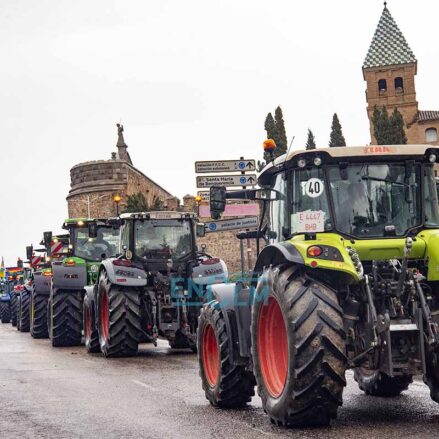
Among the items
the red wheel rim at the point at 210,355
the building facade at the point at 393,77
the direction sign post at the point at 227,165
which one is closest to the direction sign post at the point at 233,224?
the direction sign post at the point at 227,165

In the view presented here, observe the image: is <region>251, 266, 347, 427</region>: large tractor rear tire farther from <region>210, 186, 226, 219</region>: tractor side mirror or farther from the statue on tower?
the statue on tower

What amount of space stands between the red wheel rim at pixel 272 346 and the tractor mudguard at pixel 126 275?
24.5 feet

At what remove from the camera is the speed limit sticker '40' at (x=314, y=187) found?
281 inches

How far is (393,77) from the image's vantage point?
91438 millimetres

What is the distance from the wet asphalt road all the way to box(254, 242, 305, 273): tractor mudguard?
126 centimetres

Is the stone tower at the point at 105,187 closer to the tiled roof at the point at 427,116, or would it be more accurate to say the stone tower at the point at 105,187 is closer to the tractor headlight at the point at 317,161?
the tiled roof at the point at 427,116

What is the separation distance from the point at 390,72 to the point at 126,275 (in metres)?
81.0

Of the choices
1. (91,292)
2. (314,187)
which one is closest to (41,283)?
(91,292)

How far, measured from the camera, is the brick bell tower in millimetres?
90750

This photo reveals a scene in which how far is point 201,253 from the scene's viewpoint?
16.2 metres

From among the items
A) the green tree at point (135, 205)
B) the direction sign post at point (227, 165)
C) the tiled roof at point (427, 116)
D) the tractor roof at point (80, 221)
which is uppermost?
the tiled roof at point (427, 116)

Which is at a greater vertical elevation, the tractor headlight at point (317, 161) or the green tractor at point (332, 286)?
the tractor headlight at point (317, 161)

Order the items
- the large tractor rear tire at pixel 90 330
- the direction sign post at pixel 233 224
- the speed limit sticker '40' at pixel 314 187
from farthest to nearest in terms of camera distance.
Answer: the direction sign post at pixel 233 224 → the large tractor rear tire at pixel 90 330 → the speed limit sticker '40' at pixel 314 187

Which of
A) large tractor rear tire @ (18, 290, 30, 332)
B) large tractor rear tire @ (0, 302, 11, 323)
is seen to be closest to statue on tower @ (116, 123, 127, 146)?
large tractor rear tire @ (0, 302, 11, 323)
